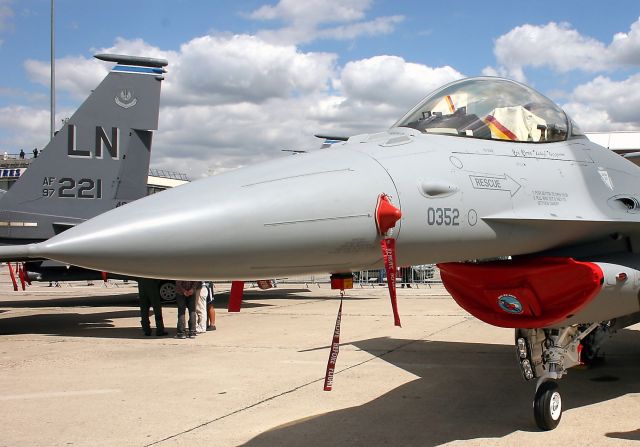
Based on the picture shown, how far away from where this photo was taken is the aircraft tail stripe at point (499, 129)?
15.7 feet

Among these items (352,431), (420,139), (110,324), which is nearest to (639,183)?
(420,139)

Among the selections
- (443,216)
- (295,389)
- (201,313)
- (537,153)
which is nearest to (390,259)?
(443,216)

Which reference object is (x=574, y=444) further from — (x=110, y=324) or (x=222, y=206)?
(x=110, y=324)

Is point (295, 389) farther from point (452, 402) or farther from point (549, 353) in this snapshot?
point (549, 353)

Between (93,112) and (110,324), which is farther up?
(93,112)

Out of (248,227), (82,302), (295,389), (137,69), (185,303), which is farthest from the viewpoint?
(82,302)

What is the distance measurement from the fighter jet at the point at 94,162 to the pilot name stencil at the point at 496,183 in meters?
10.7

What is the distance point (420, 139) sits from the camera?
14.3 ft

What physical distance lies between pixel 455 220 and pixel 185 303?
7.41 metres

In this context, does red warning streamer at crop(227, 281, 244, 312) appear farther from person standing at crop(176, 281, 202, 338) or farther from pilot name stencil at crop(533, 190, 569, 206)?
person standing at crop(176, 281, 202, 338)

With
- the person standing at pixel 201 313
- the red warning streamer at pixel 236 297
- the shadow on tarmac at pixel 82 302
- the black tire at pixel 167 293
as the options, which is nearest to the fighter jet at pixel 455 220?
the red warning streamer at pixel 236 297

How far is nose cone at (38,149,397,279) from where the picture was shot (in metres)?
3.04

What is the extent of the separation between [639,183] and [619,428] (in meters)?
2.22

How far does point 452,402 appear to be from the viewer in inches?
235
